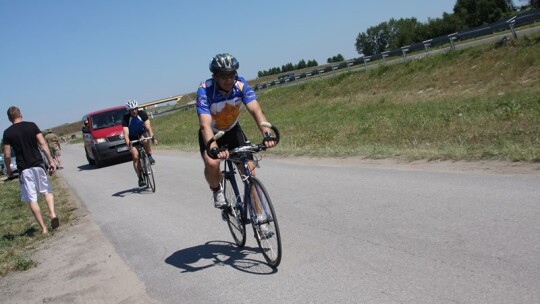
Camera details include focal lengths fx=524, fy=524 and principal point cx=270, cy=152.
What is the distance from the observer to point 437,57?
2892 centimetres

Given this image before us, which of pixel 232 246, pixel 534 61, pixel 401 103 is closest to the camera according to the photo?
pixel 232 246

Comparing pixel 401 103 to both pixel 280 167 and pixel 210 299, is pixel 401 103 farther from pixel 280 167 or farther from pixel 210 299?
pixel 210 299

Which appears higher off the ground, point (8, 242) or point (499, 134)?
point (8, 242)

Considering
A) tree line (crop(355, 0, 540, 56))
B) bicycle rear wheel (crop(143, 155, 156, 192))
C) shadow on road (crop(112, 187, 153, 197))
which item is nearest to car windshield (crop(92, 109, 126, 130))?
shadow on road (crop(112, 187, 153, 197))

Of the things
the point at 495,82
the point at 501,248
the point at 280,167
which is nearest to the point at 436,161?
the point at 280,167

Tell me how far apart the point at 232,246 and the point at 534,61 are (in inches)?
763

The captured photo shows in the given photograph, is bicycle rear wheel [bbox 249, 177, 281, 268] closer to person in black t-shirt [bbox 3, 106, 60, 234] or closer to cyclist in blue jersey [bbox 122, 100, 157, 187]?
person in black t-shirt [bbox 3, 106, 60, 234]

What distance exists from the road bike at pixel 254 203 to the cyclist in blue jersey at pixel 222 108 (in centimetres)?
15

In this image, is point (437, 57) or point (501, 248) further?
point (437, 57)

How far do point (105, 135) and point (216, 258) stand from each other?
1689 centimetres

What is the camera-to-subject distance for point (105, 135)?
70.8ft

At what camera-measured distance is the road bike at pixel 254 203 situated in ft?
16.7

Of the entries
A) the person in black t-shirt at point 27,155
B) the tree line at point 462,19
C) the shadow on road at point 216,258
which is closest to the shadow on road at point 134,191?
the person in black t-shirt at point 27,155

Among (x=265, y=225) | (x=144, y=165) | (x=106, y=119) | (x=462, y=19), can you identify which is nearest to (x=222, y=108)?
(x=265, y=225)
